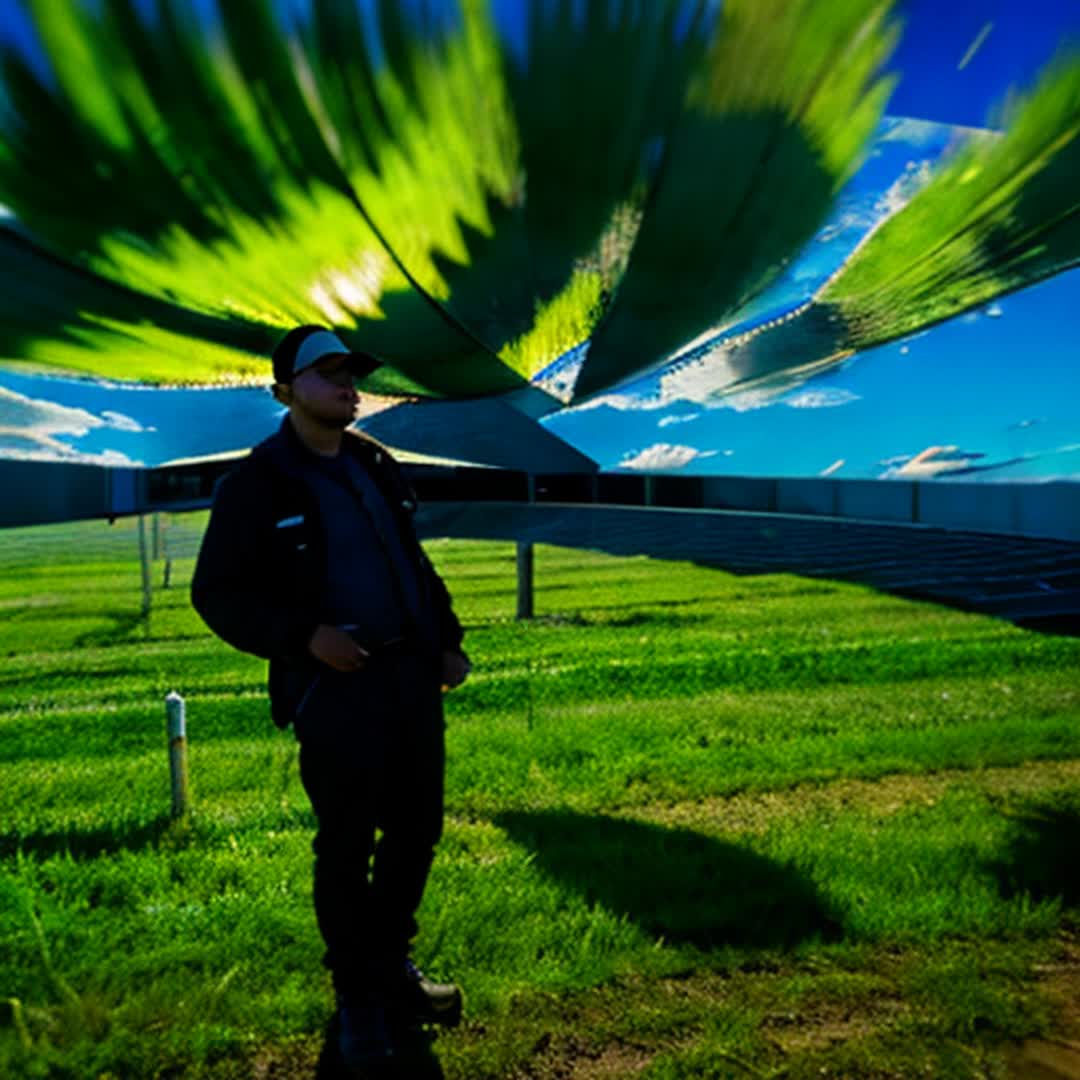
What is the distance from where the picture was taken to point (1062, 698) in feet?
20.8

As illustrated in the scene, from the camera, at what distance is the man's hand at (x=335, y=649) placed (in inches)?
75.8

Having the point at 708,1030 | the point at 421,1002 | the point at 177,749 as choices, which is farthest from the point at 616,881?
the point at 177,749

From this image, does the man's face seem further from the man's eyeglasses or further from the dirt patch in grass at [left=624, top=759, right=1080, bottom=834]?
the dirt patch in grass at [left=624, top=759, right=1080, bottom=834]

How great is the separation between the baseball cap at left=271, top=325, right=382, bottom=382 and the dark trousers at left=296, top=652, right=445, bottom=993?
2.23 feet

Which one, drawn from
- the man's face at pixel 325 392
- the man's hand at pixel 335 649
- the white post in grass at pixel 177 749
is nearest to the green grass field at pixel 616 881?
the white post in grass at pixel 177 749

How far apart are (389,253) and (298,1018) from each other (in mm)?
2087

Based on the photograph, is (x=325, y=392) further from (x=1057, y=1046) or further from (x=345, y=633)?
(x=1057, y=1046)

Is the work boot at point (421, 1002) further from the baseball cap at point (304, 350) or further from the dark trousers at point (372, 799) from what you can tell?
the baseball cap at point (304, 350)

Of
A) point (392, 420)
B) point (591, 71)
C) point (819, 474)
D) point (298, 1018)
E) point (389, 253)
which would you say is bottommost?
point (298, 1018)

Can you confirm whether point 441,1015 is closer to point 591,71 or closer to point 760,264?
point 760,264

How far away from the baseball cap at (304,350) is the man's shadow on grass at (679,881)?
218 centimetres

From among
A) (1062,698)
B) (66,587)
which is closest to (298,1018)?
(1062,698)

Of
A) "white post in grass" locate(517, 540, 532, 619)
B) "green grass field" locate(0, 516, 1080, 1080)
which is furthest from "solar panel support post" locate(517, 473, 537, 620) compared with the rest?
"green grass field" locate(0, 516, 1080, 1080)

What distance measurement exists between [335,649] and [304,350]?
2.08 ft
